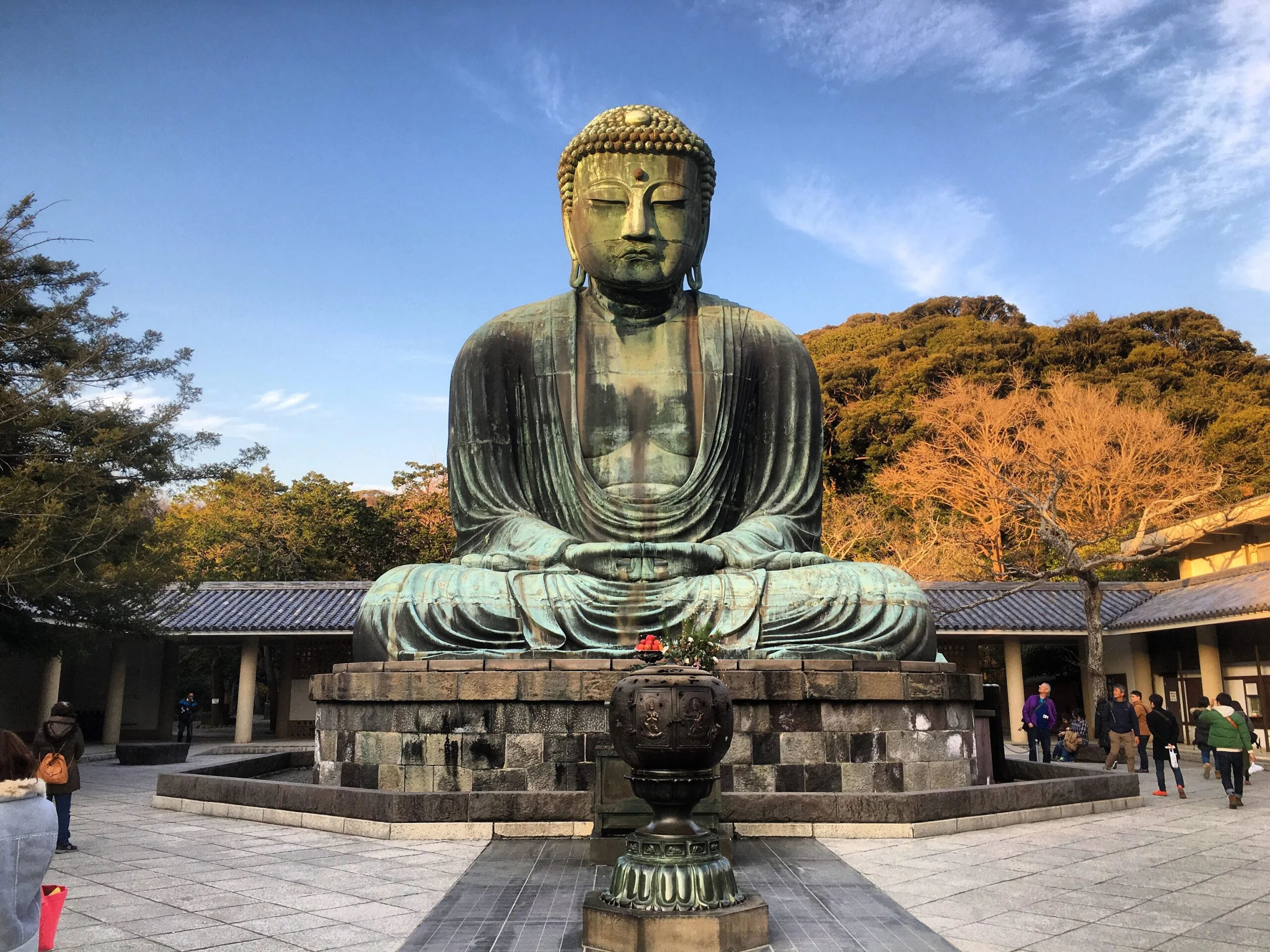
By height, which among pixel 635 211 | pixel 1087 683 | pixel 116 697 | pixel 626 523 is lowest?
pixel 116 697

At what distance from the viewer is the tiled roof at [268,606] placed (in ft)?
68.4

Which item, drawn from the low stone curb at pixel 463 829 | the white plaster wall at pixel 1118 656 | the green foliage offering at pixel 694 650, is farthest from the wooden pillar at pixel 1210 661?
the green foliage offering at pixel 694 650

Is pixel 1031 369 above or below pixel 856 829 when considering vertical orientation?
above

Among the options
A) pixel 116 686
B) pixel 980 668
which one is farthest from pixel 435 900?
pixel 980 668

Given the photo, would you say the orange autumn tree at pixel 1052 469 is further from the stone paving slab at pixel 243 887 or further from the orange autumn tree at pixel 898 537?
the stone paving slab at pixel 243 887

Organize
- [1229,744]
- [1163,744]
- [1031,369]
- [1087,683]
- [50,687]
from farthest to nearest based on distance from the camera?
[1031,369] → [1087,683] → [50,687] → [1163,744] → [1229,744]

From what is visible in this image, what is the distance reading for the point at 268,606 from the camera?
22.1 metres

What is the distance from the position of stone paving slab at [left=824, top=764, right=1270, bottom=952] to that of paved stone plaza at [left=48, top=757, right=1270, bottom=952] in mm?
14

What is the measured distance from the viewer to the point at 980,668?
24344 millimetres

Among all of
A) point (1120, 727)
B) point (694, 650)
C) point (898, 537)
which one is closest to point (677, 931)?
point (694, 650)

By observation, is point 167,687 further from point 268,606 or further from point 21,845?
point 21,845

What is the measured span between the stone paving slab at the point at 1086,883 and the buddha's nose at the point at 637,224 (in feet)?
17.2

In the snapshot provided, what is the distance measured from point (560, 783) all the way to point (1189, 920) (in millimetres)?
3887

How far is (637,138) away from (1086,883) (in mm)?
6770
